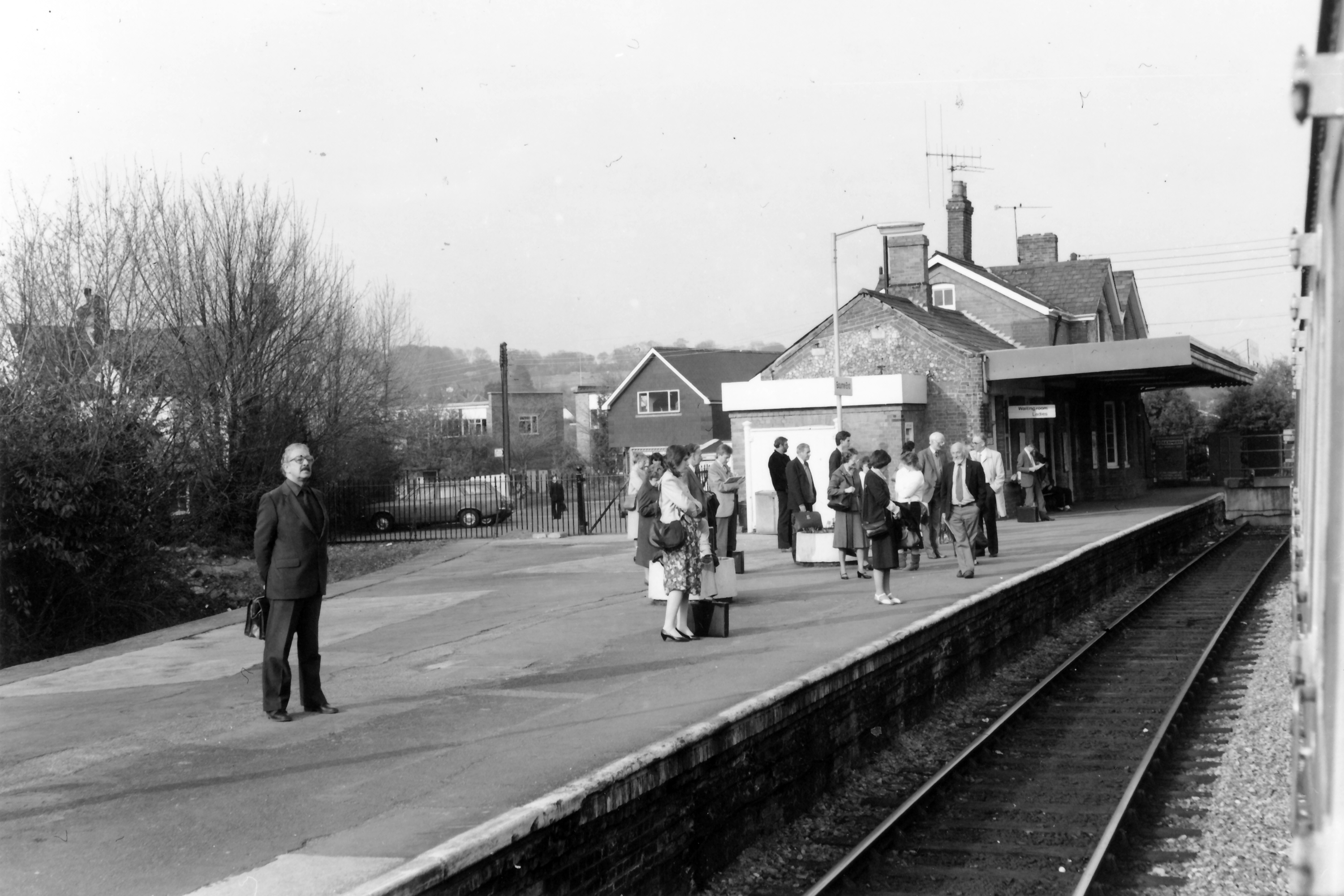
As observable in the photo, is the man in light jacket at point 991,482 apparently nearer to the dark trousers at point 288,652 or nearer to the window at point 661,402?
the dark trousers at point 288,652

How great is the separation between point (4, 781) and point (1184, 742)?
8435 millimetres

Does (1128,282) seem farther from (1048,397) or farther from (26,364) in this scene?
(26,364)

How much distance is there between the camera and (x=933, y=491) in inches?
697

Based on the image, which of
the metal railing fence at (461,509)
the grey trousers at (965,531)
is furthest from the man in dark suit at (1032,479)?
the grey trousers at (965,531)

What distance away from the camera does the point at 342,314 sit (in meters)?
28.5

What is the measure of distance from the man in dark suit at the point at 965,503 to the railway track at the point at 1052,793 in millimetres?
1662

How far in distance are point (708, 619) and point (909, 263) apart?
72.8ft

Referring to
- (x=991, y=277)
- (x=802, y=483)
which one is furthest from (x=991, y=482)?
(x=991, y=277)

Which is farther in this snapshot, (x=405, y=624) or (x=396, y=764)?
(x=405, y=624)

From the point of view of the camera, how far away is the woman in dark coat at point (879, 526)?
13.0m

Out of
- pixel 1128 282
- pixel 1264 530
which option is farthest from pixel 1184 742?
pixel 1128 282

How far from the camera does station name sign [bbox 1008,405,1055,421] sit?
26.8m

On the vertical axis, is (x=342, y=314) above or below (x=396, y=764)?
above

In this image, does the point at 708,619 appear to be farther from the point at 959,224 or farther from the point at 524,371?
the point at 524,371
